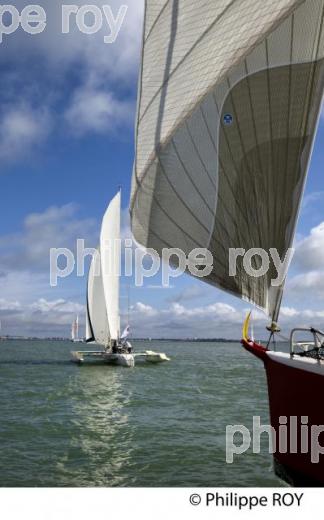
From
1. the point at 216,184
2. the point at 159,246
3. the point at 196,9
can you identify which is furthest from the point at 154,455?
the point at 196,9

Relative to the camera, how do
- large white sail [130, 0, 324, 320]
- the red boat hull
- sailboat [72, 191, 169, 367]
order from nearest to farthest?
large white sail [130, 0, 324, 320], the red boat hull, sailboat [72, 191, 169, 367]

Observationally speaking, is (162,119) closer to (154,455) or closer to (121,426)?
(154,455)

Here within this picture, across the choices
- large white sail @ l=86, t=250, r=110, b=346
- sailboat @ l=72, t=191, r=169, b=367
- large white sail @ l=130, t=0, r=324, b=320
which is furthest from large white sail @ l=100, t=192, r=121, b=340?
large white sail @ l=130, t=0, r=324, b=320

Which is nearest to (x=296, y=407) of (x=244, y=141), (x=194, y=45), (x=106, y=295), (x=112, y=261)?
(x=244, y=141)

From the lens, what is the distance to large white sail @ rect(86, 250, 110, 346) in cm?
4891

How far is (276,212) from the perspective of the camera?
757 cm

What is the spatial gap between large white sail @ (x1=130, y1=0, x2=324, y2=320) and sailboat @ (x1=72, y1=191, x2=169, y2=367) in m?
36.8

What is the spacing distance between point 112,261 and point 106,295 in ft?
11.4

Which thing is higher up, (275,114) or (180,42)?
(180,42)

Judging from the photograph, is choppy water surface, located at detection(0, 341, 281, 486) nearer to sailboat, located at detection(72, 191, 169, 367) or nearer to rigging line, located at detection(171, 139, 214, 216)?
rigging line, located at detection(171, 139, 214, 216)

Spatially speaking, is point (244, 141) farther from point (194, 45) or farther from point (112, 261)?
point (112, 261)

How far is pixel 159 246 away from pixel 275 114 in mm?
4751

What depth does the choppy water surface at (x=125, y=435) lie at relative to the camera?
11008mm

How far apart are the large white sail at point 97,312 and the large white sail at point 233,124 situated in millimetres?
39708
